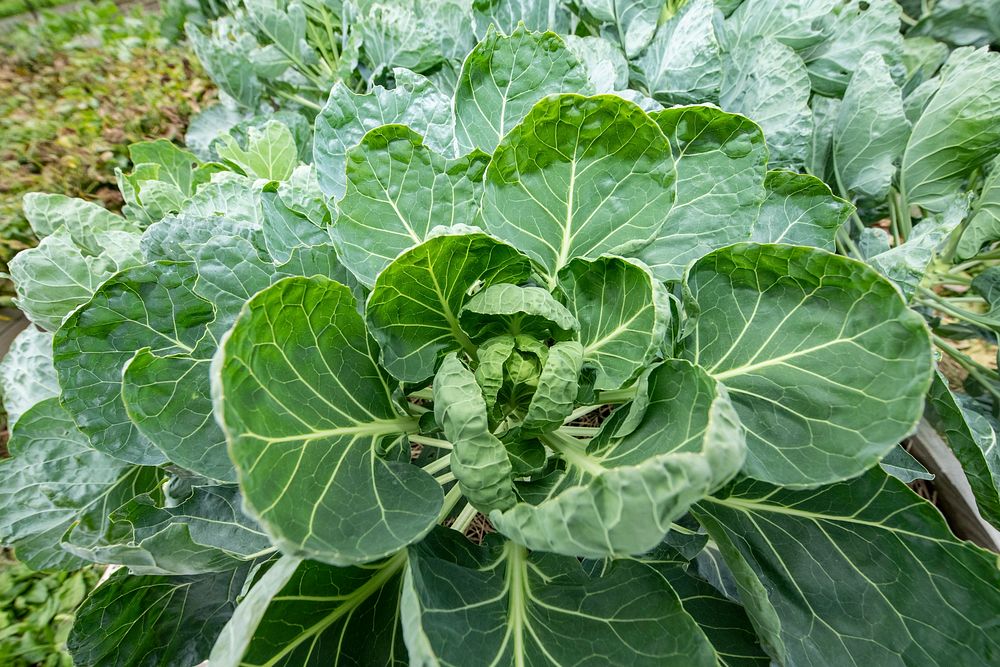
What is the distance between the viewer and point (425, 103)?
791 mm

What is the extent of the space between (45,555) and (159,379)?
1.63ft

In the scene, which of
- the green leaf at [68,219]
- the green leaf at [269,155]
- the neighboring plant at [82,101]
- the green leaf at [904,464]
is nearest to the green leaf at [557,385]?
the green leaf at [904,464]

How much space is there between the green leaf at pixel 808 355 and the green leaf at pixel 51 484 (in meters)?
0.84

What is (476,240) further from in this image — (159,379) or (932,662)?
(932,662)

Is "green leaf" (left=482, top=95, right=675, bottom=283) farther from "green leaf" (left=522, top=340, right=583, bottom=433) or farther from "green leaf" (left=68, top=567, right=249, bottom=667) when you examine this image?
"green leaf" (left=68, top=567, right=249, bottom=667)

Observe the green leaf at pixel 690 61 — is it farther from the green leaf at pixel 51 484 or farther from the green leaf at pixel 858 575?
the green leaf at pixel 51 484

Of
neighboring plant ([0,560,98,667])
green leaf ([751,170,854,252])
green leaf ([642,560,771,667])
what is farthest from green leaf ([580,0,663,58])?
neighboring plant ([0,560,98,667])

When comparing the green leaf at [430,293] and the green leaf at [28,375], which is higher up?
the green leaf at [430,293]

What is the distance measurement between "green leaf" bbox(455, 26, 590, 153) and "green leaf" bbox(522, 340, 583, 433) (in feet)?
1.08

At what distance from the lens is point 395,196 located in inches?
25.0

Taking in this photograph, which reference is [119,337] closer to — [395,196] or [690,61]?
[395,196]

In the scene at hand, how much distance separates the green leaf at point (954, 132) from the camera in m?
0.98

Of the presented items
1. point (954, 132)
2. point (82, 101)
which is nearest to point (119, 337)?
point (954, 132)

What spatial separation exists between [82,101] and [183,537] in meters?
3.27
